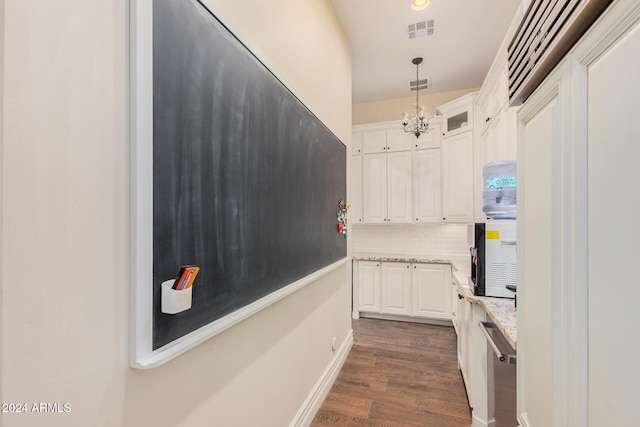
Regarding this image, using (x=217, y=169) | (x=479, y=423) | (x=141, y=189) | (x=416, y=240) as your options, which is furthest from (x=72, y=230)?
(x=416, y=240)

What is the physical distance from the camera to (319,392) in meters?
2.10

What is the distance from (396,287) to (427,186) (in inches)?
Result: 57.8

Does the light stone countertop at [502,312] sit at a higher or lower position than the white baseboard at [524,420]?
higher

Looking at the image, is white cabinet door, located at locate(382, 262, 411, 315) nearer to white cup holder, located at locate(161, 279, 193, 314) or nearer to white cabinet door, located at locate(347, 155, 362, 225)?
white cabinet door, located at locate(347, 155, 362, 225)

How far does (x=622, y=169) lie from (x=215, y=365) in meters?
1.20

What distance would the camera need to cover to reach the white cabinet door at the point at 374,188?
423 cm

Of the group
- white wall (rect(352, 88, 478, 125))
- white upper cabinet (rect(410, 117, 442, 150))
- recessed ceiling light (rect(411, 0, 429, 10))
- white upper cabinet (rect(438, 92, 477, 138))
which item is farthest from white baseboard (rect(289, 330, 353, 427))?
white wall (rect(352, 88, 478, 125))

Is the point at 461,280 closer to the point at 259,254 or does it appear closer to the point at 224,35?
the point at 259,254

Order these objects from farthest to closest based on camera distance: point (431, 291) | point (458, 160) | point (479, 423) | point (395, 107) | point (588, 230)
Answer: point (395, 107) → point (431, 291) → point (458, 160) → point (479, 423) → point (588, 230)

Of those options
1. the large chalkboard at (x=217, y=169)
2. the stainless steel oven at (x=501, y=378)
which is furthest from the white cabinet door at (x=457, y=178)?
the large chalkboard at (x=217, y=169)

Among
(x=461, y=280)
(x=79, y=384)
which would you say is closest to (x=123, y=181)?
(x=79, y=384)

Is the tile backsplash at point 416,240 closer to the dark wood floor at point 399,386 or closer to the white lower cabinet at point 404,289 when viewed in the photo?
the white lower cabinet at point 404,289

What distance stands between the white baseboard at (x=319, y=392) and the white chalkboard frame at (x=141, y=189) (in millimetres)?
1325

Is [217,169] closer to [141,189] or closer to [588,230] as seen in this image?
[141,189]
